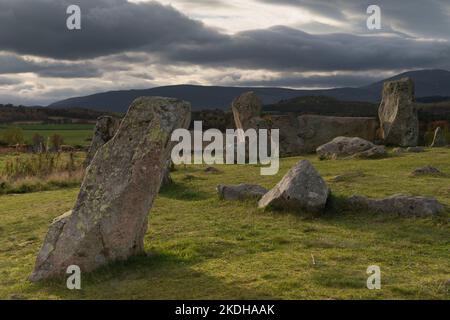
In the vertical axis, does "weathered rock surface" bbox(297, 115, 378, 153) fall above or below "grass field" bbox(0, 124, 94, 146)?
above

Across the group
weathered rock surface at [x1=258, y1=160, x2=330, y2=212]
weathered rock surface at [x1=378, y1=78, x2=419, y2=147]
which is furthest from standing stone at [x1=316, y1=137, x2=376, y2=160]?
weathered rock surface at [x1=258, y1=160, x2=330, y2=212]

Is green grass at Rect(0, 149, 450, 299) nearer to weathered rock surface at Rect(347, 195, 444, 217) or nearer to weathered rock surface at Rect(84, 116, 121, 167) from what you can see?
weathered rock surface at Rect(347, 195, 444, 217)

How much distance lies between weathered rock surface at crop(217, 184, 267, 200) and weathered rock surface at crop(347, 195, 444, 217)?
11.2 feet

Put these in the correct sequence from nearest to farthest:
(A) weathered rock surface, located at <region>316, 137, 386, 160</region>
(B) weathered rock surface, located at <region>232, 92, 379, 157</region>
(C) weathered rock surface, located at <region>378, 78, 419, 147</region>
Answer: (A) weathered rock surface, located at <region>316, 137, 386, 160</region>
(C) weathered rock surface, located at <region>378, 78, 419, 147</region>
(B) weathered rock surface, located at <region>232, 92, 379, 157</region>

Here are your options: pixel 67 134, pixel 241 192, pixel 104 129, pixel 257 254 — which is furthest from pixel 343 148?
pixel 67 134

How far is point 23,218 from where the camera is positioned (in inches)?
723

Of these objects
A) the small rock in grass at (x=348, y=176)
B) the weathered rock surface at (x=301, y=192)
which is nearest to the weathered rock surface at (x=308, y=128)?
the small rock in grass at (x=348, y=176)

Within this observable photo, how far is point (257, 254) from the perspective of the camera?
11.8 m

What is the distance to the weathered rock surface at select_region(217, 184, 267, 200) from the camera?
58.9ft

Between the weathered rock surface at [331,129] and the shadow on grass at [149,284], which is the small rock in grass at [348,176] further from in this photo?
the weathered rock surface at [331,129]

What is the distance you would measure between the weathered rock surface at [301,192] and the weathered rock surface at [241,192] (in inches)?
54.1
